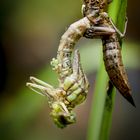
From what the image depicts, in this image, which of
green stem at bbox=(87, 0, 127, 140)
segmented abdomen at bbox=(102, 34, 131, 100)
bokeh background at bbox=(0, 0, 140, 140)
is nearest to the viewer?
green stem at bbox=(87, 0, 127, 140)

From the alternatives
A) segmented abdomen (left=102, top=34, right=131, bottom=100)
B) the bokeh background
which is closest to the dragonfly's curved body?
segmented abdomen (left=102, top=34, right=131, bottom=100)

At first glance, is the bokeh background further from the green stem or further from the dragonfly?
the green stem

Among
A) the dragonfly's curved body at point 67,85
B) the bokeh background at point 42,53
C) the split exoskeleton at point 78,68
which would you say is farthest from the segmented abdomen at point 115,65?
the bokeh background at point 42,53

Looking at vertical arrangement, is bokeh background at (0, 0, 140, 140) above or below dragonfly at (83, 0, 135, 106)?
below

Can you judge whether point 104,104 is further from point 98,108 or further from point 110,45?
point 110,45

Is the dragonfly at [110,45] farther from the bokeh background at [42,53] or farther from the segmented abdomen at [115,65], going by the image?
the bokeh background at [42,53]

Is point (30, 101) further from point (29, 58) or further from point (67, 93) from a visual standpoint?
point (29, 58)

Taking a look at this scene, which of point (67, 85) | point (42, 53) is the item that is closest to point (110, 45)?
point (67, 85)
